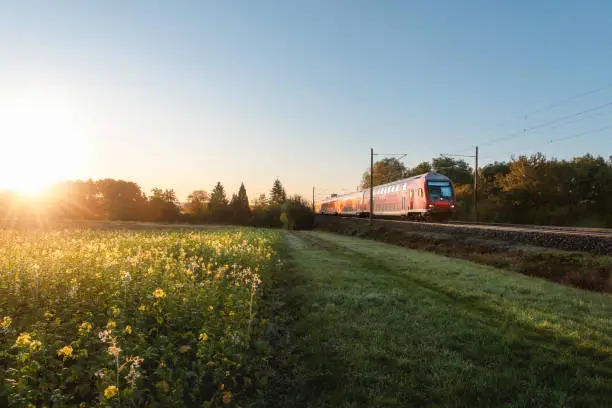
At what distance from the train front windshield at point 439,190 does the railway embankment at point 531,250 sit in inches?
192

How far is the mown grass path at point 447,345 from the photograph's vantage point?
516cm

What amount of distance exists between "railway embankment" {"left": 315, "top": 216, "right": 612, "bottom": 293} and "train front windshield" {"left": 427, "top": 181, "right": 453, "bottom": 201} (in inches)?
192

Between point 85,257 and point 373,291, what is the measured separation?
23.4ft

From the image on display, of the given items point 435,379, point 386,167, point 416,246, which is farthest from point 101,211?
point 435,379

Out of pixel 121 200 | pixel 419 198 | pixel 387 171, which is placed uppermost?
pixel 387 171

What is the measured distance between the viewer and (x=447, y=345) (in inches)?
267

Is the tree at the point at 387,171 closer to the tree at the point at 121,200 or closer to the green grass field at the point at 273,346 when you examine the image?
the tree at the point at 121,200

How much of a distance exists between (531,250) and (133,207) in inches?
3685

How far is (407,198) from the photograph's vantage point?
37.5 metres

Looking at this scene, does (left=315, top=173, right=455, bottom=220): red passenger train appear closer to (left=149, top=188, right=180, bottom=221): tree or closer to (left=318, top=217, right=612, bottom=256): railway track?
(left=318, top=217, right=612, bottom=256): railway track

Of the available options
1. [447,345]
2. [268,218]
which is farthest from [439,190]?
[268,218]

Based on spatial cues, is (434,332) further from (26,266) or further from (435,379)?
(26,266)

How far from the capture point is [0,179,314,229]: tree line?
68.8m

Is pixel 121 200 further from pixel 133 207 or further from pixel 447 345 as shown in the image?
pixel 447 345
